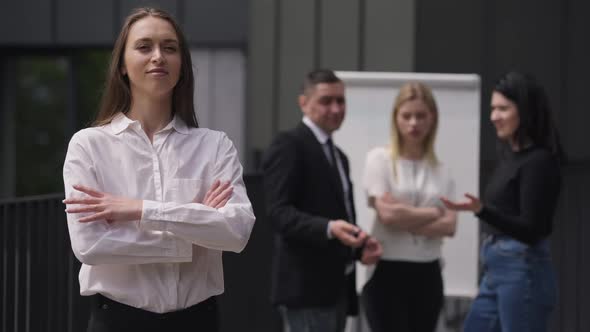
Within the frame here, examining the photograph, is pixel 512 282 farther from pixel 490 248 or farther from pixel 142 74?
pixel 142 74

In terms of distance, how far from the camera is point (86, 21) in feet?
28.2

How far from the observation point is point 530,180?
14.5ft

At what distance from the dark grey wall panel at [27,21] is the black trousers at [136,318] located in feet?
20.5

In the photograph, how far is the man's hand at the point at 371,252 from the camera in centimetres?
472

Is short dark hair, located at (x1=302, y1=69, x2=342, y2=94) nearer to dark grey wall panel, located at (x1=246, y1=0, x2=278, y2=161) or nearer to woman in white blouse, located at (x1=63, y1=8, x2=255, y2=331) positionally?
woman in white blouse, located at (x1=63, y1=8, x2=255, y2=331)

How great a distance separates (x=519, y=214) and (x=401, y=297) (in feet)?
2.67

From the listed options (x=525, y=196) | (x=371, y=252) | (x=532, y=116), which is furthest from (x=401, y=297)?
(x=532, y=116)

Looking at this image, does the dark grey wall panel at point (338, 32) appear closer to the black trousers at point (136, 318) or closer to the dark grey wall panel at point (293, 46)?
the dark grey wall panel at point (293, 46)

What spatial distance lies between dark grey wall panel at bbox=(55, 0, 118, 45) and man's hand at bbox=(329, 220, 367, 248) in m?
4.62

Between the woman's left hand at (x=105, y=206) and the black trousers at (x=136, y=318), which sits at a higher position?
the woman's left hand at (x=105, y=206)

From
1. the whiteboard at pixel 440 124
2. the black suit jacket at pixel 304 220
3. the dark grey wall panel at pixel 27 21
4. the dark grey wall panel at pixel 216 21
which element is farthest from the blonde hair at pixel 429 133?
the dark grey wall panel at pixel 27 21

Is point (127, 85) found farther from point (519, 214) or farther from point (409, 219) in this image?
point (409, 219)

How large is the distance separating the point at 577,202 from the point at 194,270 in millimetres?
3220

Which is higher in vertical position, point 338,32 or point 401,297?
point 338,32
